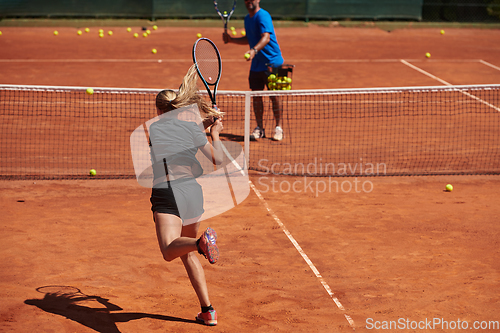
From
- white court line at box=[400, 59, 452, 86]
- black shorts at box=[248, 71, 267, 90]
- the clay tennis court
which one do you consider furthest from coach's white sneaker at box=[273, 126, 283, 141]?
white court line at box=[400, 59, 452, 86]

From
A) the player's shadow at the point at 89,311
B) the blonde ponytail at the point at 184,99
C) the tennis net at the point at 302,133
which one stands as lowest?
the tennis net at the point at 302,133

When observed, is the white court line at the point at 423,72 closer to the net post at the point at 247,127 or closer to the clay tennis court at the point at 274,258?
the clay tennis court at the point at 274,258

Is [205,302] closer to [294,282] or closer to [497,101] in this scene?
[294,282]

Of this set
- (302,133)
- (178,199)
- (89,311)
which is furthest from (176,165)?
(302,133)

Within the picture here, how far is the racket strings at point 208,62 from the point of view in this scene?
5.11 metres

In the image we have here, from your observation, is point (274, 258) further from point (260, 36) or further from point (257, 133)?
point (260, 36)

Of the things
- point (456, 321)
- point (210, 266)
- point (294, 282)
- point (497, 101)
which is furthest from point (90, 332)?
point (497, 101)

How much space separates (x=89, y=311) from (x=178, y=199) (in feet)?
4.06

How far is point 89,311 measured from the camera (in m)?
4.30

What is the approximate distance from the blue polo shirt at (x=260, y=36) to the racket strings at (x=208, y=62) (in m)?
3.96

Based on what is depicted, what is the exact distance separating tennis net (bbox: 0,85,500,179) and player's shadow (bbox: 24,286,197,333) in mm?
3428

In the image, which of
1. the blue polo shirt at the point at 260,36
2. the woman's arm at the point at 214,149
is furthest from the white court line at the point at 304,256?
the blue polo shirt at the point at 260,36

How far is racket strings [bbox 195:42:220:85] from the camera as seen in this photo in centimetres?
511

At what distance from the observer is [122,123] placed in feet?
33.3
